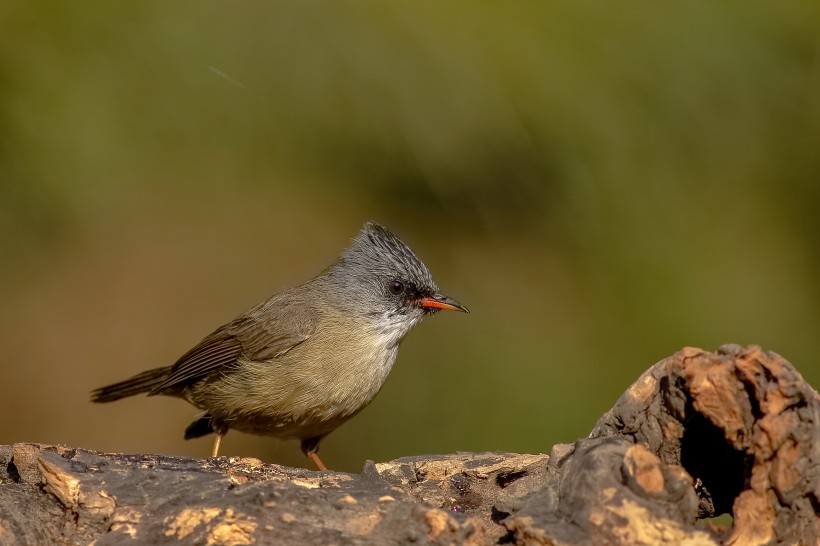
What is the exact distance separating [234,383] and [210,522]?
9.02ft

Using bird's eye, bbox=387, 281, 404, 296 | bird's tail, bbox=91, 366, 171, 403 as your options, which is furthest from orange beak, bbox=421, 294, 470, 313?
bird's tail, bbox=91, 366, 171, 403

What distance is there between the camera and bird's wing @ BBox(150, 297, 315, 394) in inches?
207

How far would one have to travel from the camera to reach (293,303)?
5.50 meters

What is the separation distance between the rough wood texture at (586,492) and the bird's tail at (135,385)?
238 centimetres

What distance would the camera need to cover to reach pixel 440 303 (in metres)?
5.37

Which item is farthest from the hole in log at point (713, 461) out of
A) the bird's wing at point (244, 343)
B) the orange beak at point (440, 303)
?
the bird's wing at point (244, 343)

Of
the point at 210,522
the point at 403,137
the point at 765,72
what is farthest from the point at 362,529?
the point at 765,72

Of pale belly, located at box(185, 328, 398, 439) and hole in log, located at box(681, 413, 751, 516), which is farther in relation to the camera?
pale belly, located at box(185, 328, 398, 439)

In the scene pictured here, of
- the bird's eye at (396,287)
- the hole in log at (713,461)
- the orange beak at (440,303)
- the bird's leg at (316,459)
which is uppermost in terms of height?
the bird's eye at (396,287)

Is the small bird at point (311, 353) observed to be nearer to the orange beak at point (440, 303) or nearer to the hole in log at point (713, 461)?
the orange beak at point (440, 303)

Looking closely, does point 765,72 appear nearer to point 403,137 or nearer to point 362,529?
point 403,137

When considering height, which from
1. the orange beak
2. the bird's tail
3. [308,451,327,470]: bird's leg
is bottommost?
[308,451,327,470]: bird's leg

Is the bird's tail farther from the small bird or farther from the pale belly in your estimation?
the pale belly

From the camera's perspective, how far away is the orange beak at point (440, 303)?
5309 millimetres
